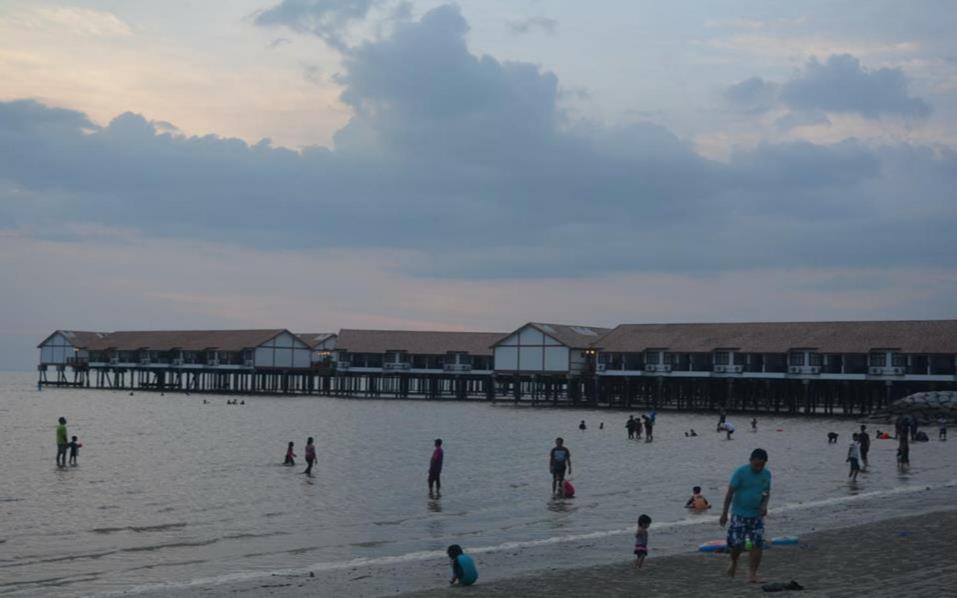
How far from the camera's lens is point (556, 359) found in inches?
3479

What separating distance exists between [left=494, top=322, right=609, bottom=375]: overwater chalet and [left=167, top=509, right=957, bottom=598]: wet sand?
68.7 m

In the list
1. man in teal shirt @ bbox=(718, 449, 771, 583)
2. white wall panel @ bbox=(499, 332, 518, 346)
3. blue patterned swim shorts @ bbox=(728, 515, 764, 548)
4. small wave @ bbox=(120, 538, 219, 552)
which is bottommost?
small wave @ bbox=(120, 538, 219, 552)

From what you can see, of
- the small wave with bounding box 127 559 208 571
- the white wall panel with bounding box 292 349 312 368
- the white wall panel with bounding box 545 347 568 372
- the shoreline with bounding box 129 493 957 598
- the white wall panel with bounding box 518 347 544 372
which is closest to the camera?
the shoreline with bounding box 129 493 957 598

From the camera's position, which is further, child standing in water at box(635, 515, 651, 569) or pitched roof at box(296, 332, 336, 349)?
pitched roof at box(296, 332, 336, 349)

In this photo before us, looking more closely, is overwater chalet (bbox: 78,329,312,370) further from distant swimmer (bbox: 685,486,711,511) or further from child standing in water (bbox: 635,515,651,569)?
child standing in water (bbox: 635,515,651,569)

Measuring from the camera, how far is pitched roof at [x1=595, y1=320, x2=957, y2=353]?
234 ft

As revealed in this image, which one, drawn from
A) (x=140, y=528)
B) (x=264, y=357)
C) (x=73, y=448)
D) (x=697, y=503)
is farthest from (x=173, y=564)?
(x=264, y=357)

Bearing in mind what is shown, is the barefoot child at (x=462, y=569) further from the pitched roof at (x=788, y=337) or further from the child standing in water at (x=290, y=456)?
the pitched roof at (x=788, y=337)

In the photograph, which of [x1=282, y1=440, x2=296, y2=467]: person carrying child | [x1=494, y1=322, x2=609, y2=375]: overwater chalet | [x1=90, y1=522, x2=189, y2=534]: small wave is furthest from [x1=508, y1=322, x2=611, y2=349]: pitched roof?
[x1=90, y1=522, x2=189, y2=534]: small wave

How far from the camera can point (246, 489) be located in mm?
29969

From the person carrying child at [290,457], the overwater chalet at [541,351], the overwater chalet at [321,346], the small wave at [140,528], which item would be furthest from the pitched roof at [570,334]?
the small wave at [140,528]

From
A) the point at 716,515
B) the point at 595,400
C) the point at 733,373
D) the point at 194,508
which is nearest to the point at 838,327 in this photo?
the point at 733,373

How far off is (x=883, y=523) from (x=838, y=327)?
5848cm

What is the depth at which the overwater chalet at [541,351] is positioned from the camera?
8825 centimetres
